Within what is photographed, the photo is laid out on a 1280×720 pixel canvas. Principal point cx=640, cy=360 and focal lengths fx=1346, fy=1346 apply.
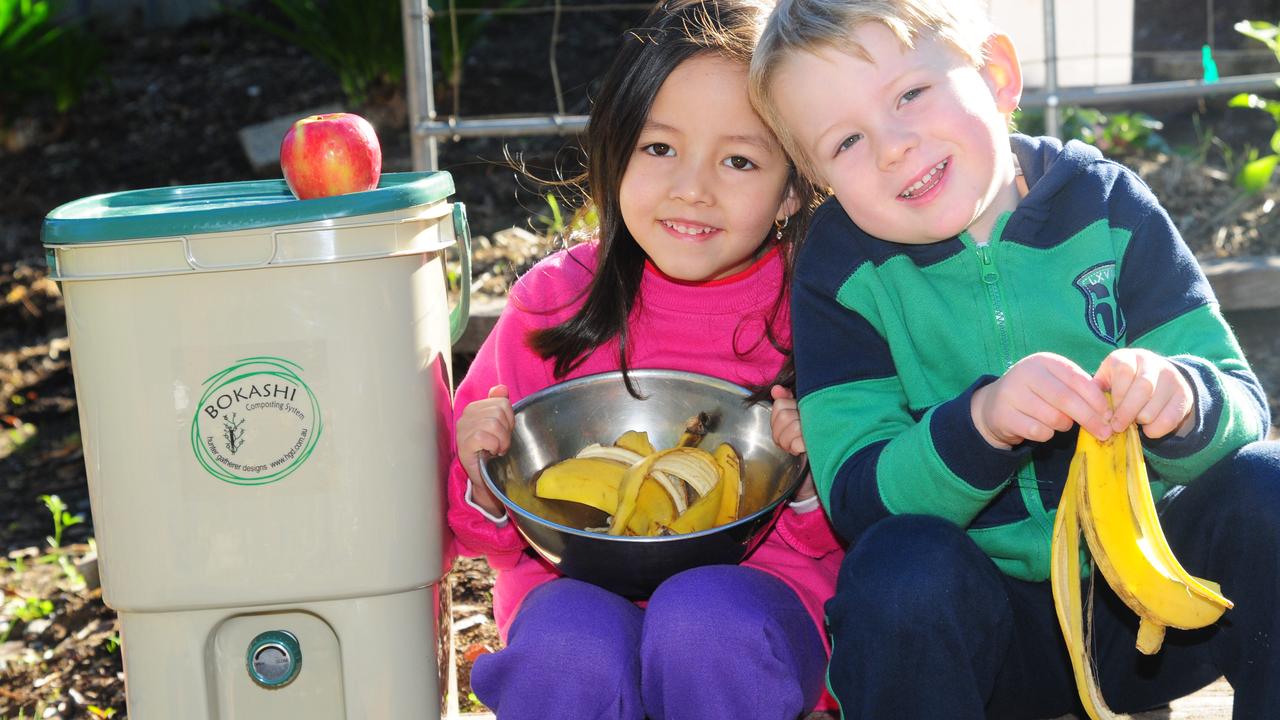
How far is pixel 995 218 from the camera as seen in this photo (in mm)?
1878

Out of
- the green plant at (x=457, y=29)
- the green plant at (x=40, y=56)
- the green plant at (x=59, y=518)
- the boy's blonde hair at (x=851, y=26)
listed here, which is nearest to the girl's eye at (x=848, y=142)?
the boy's blonde hair at (x=851, y=26)

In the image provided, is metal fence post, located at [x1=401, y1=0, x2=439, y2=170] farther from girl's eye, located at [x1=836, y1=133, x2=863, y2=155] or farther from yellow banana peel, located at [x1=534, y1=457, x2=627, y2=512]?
girl's eye, located at [x1=836, y1=133, x2=863, y2=155]

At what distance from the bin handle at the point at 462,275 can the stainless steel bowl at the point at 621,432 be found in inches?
6.7

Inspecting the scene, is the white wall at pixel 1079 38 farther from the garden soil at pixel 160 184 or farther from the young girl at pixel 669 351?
the young girl at pixel 669 351

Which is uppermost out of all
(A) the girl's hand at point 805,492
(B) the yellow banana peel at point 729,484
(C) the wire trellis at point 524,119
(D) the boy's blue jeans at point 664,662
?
(C) the wire trellis at point 524,119

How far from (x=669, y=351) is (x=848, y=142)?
56cm

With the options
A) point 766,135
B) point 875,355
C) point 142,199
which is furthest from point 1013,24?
point 142,199

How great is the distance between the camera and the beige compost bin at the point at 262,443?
1.70m

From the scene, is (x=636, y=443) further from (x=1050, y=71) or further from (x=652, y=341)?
(x=1050, y=71)

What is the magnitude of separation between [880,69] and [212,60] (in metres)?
5.93

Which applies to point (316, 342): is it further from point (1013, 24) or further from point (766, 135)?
point (1013, 24)

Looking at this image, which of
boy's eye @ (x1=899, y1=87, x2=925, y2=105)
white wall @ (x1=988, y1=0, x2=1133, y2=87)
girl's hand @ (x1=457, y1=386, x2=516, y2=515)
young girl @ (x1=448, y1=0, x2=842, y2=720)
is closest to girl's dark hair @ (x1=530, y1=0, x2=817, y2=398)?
young girl @ (x1=448, y1=0, x2=842, y2=720)

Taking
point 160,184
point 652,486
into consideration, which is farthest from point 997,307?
point 160,184

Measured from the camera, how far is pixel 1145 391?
57.6 inches
